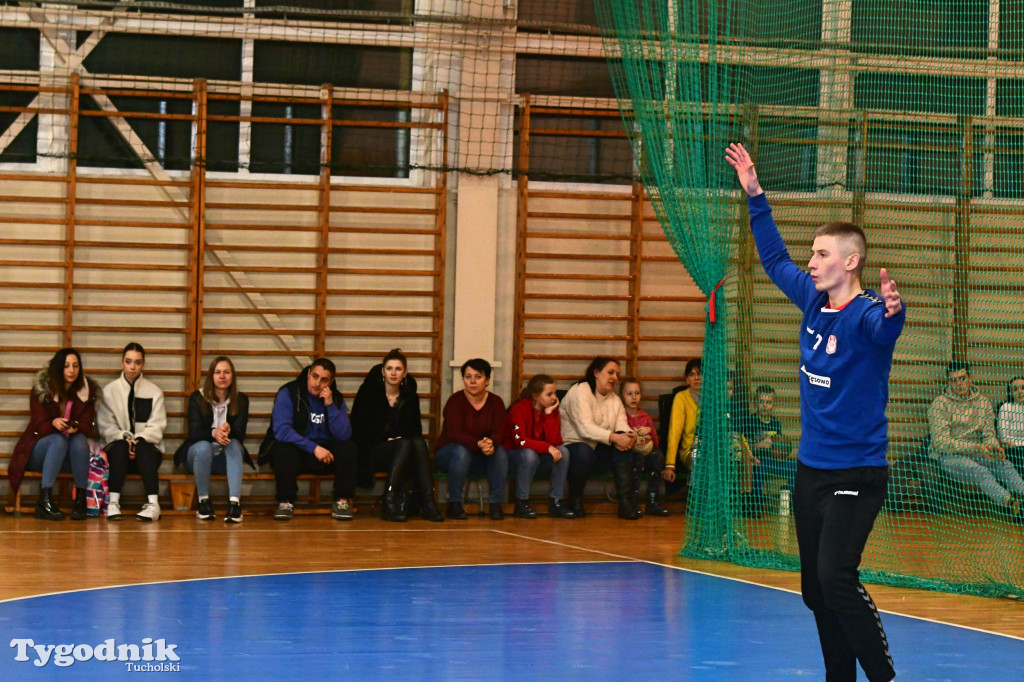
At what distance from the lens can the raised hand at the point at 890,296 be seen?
9.44ft

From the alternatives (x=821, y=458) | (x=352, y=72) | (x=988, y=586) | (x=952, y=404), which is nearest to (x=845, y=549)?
(x=821, y=458)

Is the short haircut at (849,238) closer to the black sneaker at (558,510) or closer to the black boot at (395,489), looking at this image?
the black boot at (395,489)

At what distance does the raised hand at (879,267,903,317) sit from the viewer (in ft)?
9.44

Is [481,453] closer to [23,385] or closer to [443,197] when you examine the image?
[443,197]

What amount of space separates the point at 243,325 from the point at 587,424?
2445 mm

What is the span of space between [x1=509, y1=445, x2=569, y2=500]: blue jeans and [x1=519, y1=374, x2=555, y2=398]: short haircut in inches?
15.4

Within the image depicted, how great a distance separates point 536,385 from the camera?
26.4 feet

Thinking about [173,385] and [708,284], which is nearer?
[708,284]

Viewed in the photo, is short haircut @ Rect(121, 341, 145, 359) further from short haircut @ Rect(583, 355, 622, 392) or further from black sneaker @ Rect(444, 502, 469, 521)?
short haircut @ Rect(583, 355, 622, 392)

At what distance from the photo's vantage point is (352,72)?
8461 millimetres

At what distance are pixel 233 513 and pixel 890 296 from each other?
207 inches

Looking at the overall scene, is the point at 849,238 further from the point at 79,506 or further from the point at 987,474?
the point at 79,506

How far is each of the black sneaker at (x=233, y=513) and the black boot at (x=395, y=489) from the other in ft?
3.01

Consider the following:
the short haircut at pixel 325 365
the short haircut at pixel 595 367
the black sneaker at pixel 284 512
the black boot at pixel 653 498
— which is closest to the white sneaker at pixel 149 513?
the black sneaker at pixel 284 512
